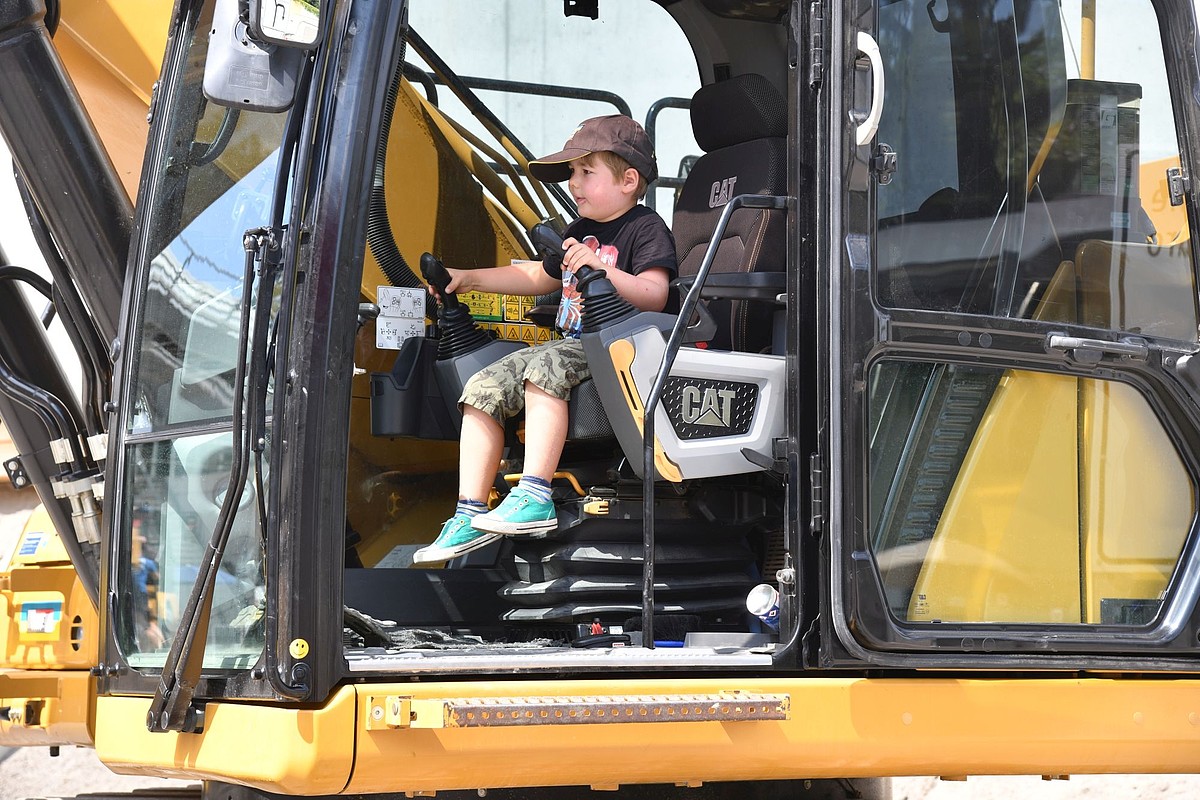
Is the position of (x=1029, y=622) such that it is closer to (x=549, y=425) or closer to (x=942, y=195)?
(x=942, y=195)

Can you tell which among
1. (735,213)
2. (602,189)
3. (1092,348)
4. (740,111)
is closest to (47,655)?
(602,189)

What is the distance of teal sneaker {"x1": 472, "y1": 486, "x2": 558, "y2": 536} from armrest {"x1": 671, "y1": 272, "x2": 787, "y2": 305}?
582mm

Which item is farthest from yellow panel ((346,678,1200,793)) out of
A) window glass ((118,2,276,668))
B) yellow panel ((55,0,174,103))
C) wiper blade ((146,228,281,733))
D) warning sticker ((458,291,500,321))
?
yellow panel ((55,0,174,103))

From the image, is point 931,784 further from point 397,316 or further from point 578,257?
point 578,257

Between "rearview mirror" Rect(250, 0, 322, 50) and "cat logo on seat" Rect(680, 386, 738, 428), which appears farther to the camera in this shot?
"cat logo on seat" Rect(680, 386, 738, 428)

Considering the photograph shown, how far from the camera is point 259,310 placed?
2527mm

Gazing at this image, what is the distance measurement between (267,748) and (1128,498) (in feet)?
6.24

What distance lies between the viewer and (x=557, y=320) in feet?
10.8

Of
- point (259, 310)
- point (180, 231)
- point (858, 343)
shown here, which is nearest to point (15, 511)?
point (180, 231)

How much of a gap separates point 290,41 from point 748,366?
3.81 ft

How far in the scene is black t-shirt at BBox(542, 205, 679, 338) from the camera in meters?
3.22

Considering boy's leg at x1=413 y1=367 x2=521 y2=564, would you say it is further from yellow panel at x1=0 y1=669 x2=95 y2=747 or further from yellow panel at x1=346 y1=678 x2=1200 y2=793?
yellow panel at x1=0 y1=669 x2=95 y2=747

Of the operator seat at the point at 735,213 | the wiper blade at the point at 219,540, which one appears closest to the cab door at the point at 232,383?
the wiper blade at the point at 219,540

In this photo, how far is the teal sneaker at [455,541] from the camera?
2973 mm
